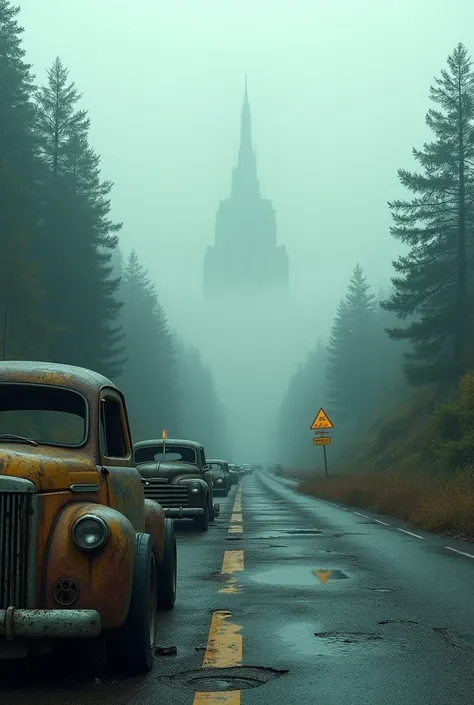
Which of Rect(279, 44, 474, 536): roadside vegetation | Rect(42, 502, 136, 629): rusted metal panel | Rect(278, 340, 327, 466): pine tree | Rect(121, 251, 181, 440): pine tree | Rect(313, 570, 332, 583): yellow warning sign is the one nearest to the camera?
Rect(42, 502, 136, 629): rusted metal panel

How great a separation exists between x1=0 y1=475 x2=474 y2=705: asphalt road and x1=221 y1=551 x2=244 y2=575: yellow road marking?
38mm

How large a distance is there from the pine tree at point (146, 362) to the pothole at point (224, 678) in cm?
8599

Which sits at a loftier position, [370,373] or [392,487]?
[370,373]

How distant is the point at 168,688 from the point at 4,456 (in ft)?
5.72

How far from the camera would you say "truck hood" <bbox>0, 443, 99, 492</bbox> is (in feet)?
18.0

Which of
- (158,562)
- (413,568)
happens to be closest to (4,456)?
(158,562)

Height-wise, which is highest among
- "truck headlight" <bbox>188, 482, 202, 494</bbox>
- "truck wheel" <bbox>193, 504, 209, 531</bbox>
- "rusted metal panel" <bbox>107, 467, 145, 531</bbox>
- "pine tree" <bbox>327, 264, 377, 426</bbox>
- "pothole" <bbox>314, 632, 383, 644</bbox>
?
"pine tree" <bbox>327, 264, 377, 426</bbox>

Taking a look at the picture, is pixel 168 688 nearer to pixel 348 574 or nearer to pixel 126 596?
pixel 126 596

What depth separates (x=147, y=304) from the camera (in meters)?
112

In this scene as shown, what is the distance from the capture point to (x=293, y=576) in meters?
11.0

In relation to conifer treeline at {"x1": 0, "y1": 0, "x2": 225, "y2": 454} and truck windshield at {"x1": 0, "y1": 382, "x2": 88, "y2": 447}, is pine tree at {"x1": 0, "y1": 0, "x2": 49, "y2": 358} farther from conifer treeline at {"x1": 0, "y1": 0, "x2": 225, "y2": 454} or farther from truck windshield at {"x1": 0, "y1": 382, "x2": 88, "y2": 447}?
truck windshield at {"x1": 0, "y1": 382, "x2": 88, "y2": 447}

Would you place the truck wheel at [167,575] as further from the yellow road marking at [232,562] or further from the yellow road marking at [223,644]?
the yellow road marking at [232,562]

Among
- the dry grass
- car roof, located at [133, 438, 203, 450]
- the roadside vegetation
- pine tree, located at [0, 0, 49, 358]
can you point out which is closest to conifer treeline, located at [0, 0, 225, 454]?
pine tree, located at [0, 0, 49, 358]

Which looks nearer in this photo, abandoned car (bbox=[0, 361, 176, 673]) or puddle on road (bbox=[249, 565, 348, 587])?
abandoned car (bbox=[0, 361, 176, 673])
